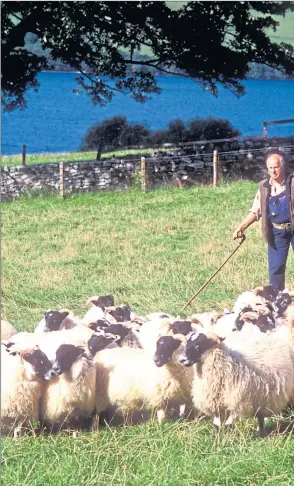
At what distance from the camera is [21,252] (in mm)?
8477

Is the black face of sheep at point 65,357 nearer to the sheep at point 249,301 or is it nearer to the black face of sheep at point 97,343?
the black face of sheep at point 97,343

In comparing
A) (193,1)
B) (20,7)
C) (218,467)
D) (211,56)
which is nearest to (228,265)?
(211,56)

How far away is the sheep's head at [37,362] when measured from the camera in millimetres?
5062

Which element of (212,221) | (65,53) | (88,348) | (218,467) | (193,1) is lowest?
(218,467)

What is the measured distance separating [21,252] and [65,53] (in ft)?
6.95

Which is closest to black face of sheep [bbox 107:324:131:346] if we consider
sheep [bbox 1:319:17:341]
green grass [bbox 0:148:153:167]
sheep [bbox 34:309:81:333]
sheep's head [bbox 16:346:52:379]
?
sheep [bbox 34:309:81:333]

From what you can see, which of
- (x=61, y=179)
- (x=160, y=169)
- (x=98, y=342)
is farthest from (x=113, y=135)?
(x=98, y=342)

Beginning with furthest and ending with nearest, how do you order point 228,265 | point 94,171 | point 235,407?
1. point 94,171
2. point 228,265
3. point 235,407

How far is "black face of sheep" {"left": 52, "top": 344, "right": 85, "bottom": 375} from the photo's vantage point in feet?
16.6

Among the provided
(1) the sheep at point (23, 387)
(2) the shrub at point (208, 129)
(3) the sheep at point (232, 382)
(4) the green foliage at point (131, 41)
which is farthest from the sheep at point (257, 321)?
(2) the shrub at point (208, 129)

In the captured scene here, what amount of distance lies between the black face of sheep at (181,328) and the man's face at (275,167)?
1.99 m

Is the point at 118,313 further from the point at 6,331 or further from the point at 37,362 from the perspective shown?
the point at 37,362

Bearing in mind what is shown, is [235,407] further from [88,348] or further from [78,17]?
[78,17]

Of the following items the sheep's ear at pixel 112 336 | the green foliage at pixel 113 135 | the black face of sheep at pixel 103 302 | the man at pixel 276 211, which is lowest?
the sheep's ear at pixel 112 336
